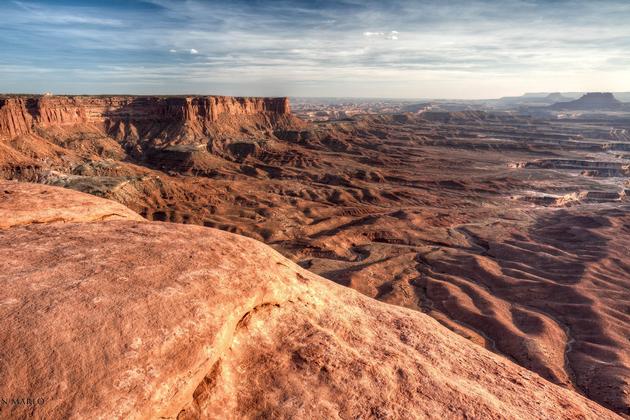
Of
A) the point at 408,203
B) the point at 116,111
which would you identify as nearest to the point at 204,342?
the point at 408,203

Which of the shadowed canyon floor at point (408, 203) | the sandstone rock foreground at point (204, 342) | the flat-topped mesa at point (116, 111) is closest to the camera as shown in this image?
the sandstone rock foreground at point (204, 342)

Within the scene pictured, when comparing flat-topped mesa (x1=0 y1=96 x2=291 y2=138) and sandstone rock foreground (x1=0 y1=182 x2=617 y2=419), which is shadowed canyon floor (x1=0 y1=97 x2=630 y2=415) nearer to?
flat-topped mesa (x1=0 y1=96 x2=291 y2=138)

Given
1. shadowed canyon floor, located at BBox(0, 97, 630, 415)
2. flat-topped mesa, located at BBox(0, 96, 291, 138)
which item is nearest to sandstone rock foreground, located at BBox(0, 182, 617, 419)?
shadowed canyon floor, located at BBox(0, 97, 630, 415)

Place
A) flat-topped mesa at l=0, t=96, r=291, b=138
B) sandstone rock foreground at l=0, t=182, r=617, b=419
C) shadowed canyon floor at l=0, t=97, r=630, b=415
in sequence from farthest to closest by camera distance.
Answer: flat-topped mesa at l=0, t=96, r=291, b=138 → shadowed canyon floor at l=0, t=97, r=630, b=415 → sandstone rock foreground at l=0, t=182, r=617, b=419

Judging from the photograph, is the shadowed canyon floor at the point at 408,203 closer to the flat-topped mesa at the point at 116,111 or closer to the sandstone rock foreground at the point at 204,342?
the flat-topped mesa at the point at 116,111

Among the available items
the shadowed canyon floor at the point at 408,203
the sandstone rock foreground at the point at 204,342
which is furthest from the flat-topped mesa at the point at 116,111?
the sandstone rock foreground at the point at 204,342

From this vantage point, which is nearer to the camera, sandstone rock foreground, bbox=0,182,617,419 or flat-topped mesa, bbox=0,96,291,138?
sandstone rock foreground, bbox=0,182,617,419
